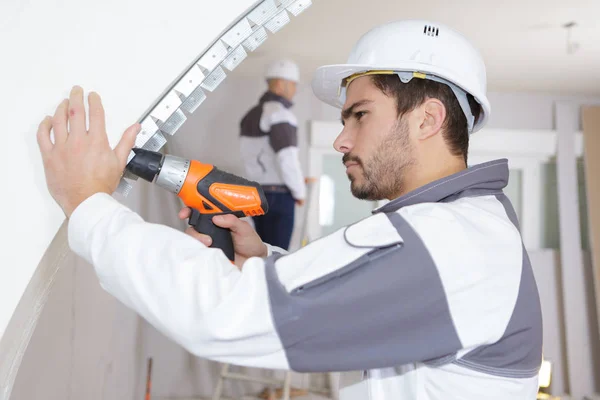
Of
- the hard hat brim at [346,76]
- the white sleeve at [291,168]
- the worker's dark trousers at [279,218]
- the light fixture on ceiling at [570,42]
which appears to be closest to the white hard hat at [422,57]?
→ the hard hat brim at [346,76]

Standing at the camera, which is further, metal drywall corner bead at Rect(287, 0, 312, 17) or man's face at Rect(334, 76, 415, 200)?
man's face at Rect(334, 76, 415, 200)

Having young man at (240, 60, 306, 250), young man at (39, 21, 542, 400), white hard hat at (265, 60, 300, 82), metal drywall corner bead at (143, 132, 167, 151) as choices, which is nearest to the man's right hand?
metal drywall corner bead at (143, 132, 167, 151)

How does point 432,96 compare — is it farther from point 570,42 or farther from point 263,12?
point 570,42

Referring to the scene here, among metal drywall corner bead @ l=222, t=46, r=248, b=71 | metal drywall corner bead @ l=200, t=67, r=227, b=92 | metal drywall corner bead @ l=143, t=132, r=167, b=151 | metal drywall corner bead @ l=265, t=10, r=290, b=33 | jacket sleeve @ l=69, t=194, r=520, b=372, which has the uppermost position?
metal drywall corner bead @ l=265, t=10, r=290, b=33

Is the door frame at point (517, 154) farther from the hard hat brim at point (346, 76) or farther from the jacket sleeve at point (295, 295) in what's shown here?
the jacket sleeve at point (295, 295)

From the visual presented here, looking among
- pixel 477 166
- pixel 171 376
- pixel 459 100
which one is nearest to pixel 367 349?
pixel 477 166

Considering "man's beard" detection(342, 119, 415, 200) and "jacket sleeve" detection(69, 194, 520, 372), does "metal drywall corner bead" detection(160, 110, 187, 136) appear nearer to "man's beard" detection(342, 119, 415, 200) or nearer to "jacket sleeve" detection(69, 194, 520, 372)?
"jacket sleeve" detection(69, 194, 520, 372)

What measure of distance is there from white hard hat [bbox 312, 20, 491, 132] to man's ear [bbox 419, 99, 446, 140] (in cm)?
5

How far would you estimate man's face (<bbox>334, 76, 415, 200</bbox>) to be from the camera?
1.00 meters

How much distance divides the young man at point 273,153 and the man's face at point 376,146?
2223 mm

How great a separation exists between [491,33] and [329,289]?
9.77 ft

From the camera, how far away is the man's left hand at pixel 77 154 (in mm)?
785

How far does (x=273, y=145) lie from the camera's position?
3.25 meters

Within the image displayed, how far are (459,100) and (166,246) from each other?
646 millimetres
